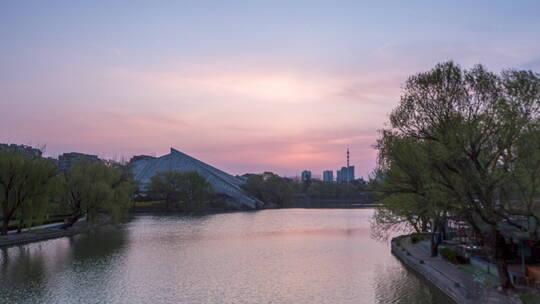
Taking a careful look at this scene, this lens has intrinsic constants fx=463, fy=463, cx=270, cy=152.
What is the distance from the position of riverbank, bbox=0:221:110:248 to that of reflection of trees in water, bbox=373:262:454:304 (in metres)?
24.8

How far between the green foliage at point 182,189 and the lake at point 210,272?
4322cm

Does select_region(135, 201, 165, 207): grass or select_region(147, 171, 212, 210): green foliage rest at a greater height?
select_region(147, 171, 212, 210): green foliage

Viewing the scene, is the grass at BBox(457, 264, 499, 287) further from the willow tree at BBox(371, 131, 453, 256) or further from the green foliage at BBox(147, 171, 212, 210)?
the green foliage at BBox(147, 171, 212, 210)

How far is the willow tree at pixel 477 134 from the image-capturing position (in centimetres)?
1477

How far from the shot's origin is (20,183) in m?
33.8

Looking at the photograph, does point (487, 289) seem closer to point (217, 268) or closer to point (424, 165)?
point (424, 165)

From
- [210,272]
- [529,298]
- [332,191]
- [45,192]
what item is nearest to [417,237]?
[210,272]

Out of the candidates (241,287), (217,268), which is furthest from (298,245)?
(241,287)

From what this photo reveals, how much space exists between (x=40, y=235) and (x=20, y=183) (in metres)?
4.40

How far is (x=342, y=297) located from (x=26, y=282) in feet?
43.2

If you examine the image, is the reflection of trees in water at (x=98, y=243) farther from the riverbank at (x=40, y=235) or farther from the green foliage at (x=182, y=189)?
the green foliage at (x=182, y=189)

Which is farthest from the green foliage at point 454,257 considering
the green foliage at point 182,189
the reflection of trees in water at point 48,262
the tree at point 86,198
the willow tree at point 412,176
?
the green foliage at point 182,189

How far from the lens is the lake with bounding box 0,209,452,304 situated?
1695 cm

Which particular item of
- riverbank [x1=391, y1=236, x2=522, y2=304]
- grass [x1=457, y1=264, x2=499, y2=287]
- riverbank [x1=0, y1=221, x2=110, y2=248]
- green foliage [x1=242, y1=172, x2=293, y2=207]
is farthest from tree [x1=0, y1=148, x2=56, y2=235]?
green foliage [x1=242, y1=172, x2=293, y2=207]
